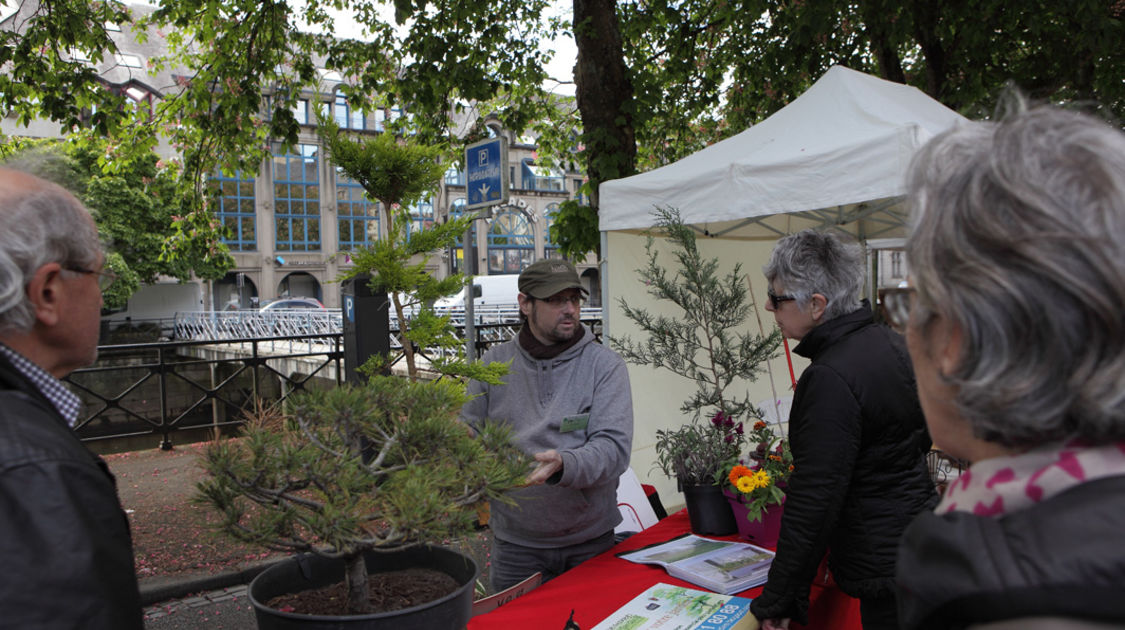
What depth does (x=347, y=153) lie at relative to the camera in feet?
5.95

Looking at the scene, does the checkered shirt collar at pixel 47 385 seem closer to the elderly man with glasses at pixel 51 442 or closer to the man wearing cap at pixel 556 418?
the elderly man with glasses at pixel 51 442

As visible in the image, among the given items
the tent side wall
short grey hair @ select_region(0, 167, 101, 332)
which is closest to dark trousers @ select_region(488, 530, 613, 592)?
short grey hair @ select_region(0, 167, 101, 332)

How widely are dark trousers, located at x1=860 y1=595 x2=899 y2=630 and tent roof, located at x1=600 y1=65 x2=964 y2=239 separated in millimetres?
1857

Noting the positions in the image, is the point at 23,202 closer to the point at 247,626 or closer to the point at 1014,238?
the point at 1014,238

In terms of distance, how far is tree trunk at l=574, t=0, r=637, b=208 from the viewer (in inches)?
228

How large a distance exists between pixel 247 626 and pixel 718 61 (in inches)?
287

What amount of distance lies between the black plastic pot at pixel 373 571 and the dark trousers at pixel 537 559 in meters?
0.84

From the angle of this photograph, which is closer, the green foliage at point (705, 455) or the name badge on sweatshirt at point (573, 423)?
the name badge on sweatshirt at point (573, 423)

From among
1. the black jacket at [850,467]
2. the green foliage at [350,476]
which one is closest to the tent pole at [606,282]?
the black jacket at [850,467]

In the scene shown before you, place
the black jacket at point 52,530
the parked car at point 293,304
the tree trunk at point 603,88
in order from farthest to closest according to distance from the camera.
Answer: the parked car at point 293,304 → the tree trunk at point 603,88 → the black jacket at point 52,530

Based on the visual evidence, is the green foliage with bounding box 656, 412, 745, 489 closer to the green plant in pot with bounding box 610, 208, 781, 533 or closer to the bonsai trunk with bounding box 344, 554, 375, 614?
the green plant in pot with bounding box 610, 208, 781, 533

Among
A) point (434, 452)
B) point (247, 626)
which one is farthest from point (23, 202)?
point (247, 626)

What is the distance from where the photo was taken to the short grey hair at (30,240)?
983mm

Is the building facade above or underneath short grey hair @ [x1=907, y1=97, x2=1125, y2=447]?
above
